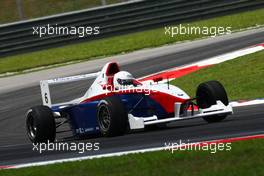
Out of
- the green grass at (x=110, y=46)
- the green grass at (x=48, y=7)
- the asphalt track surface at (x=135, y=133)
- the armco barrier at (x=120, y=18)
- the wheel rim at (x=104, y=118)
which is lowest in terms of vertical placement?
the asphalt track surface at (x=135, y=133)

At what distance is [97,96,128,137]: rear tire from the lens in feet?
39.9

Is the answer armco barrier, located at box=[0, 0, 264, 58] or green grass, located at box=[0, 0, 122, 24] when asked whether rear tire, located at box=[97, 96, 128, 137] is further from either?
green grass, located at box=[0, 0, 122, 24]

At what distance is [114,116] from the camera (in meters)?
12.1

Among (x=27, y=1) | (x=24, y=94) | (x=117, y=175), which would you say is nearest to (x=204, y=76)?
(x=24, y=94)

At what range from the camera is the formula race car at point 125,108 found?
40.4ft

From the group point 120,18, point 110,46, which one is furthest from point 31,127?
point 120,18

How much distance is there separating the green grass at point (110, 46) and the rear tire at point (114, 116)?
12.5 meters

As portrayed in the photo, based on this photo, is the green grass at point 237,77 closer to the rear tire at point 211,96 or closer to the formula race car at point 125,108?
the rear tire at point 211,96

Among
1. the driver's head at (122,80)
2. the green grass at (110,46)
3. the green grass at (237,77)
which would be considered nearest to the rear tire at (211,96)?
the driver's head at (122,80)

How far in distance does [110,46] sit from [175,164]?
1709cm

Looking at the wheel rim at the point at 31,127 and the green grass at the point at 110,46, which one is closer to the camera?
the wheel rim at the point at 31,127

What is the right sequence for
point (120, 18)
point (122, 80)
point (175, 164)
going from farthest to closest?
point (120, 18)
point (122, 80)
point (175, 164)

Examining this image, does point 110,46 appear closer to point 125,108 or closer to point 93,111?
point 93,111

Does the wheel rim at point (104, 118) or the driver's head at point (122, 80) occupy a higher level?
the driver's head at point (122, 80)
